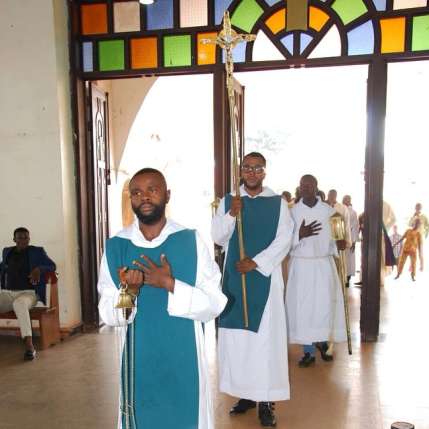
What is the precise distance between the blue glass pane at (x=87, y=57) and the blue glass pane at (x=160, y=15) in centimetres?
73

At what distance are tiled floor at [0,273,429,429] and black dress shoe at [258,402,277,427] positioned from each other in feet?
0.20

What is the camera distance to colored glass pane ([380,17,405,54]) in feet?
15.1

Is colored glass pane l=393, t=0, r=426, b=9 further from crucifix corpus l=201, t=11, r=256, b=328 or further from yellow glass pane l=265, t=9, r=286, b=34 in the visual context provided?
crucifix corpus l=201, t=11, r=256, b=328

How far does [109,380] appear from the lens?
12.7 feet


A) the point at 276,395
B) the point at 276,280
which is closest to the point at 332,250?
the point at 276,280

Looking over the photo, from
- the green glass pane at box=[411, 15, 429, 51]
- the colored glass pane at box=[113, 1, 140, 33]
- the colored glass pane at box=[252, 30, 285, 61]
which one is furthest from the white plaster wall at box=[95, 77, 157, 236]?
the green glass pane at box=[411, 15, 429, 51]

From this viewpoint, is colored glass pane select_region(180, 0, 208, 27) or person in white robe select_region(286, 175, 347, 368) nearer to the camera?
person in white robe select_region(286, 175, 347, 368)

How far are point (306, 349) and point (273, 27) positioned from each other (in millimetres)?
3269

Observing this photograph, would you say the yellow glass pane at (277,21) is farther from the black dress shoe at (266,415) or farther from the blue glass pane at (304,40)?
the black dress shoe at (266,415)

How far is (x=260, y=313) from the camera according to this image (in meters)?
3.02

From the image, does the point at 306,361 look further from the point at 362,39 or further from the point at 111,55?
the point at 111,55

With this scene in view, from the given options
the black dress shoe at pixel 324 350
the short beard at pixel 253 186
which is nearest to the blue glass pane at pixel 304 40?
the short beard at pixel 253 186

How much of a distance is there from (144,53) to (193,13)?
0.68 metres

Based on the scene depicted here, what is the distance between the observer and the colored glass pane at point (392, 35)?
4.59 metres
